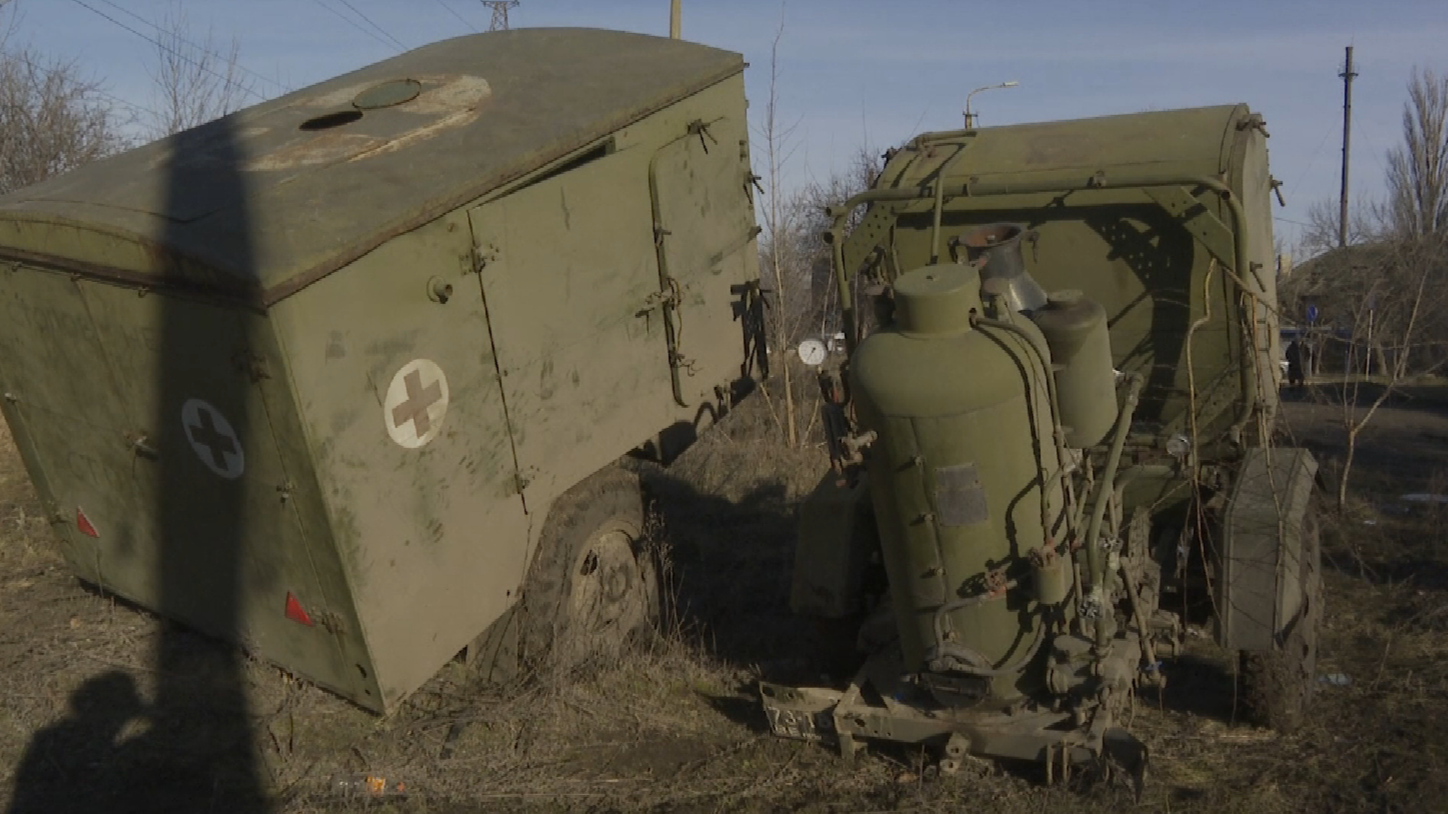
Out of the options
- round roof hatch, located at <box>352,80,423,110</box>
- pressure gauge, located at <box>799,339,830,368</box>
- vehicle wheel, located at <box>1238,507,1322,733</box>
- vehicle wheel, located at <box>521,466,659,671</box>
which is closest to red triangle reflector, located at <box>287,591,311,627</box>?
vehicle wheel, located at <box>521,466,659,671</box>

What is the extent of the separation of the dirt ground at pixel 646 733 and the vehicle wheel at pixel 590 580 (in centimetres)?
14

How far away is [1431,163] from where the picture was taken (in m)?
33.7

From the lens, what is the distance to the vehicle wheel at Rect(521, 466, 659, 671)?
5.82 metres

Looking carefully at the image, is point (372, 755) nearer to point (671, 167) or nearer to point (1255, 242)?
point (671, 167)

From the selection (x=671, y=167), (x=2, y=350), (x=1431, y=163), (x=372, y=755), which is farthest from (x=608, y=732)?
(x=1431, y=163)

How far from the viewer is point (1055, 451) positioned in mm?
4684

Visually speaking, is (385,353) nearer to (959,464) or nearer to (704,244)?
(959,464)

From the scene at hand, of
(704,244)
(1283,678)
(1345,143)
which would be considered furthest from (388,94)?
(1345,143)

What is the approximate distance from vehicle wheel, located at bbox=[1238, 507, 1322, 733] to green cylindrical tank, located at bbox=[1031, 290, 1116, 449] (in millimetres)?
1269

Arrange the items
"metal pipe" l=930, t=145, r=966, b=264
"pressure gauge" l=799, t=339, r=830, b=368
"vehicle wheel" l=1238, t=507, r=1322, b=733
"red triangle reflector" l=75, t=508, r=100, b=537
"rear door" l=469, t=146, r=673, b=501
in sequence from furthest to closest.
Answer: "pressure gauge" l=799, t=339, r=830, b=368 < "red triangle reflector" l=75, t=508, r=100, b=537 < "metal pipe" l=930, t=145, r=966, b=264 < "rear door" l=469, t=146, r=673, b=501 < "vehicle wheel" l=1238, t=507, r=1322, b=733

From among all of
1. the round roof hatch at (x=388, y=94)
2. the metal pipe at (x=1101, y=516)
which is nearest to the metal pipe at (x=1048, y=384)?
the metal pipe at (x=1101, y=516)

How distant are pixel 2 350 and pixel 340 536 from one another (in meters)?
2.12

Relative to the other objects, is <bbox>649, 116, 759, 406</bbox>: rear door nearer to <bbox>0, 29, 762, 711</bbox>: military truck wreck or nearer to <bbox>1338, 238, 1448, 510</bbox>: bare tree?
<bbox>0, 29, 762, 711</bbox>: military truck wreck

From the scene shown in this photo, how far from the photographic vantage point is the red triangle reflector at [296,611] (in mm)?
4992
